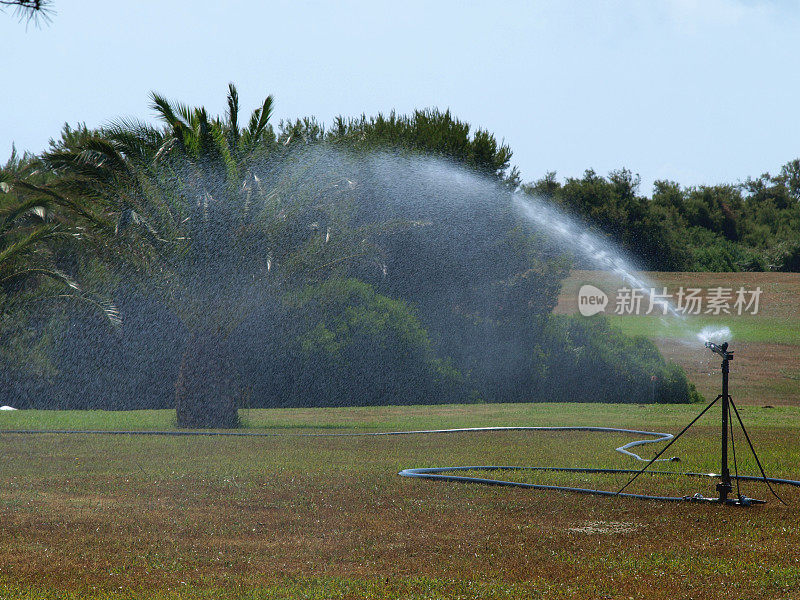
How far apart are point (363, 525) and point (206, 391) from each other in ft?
38.1

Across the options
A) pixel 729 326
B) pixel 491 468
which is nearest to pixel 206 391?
pixel 491 468

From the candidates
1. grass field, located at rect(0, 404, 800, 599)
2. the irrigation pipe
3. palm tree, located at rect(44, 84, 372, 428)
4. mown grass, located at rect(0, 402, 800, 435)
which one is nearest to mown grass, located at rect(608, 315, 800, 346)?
mown grass, located at rect(0, 402, 800, 435)

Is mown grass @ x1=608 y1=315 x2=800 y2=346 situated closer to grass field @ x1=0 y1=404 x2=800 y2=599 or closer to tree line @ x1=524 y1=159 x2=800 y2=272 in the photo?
tree line @ x1=524 y1=159 x2=800 y2=272

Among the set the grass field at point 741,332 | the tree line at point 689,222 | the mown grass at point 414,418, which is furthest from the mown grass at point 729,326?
the mown grass at point 414,418

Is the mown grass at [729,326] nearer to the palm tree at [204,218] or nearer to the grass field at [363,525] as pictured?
the palm tree at [204,218]

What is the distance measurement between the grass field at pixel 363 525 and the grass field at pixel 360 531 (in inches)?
0.9

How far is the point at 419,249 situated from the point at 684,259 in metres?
24.9

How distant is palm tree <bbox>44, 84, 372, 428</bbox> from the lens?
57.5 ft

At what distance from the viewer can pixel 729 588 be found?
16.7ft

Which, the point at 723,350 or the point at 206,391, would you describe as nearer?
the point at 723,350

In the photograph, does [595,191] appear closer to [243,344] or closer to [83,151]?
[243,344]

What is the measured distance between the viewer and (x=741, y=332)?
39875mm

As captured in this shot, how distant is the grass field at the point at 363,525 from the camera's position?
17.2ft

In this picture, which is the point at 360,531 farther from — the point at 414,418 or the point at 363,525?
the point at 414,418
